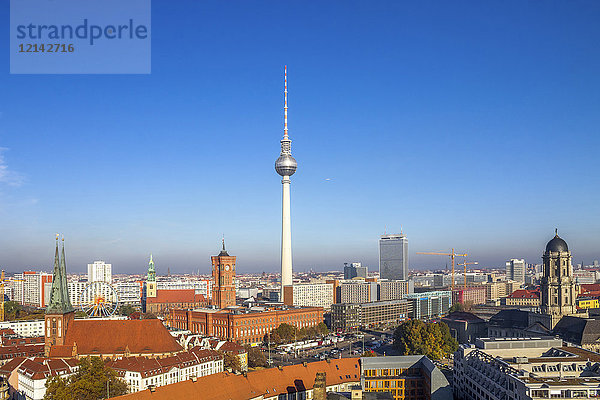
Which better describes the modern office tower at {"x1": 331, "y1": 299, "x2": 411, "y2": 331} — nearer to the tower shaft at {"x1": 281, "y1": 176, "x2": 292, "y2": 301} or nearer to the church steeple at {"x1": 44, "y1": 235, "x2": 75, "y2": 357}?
the tower shaft at {"x1": 281, "y1": 176, "x2": 292, "y2": 301}

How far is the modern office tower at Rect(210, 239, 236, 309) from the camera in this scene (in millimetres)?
149000

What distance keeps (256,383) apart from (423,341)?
4417 centimetres

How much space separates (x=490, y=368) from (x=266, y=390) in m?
25.9

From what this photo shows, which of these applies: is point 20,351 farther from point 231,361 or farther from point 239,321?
point 239,321

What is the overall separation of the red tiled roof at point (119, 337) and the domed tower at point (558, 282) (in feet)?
219

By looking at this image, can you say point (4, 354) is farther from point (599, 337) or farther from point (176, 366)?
point (599, 337)

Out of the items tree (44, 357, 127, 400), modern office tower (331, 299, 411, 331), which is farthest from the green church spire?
modern office tower (331, 299, 411, 331)

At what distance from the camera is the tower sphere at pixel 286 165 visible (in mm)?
189500

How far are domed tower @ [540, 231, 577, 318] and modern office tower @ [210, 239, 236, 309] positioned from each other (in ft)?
253

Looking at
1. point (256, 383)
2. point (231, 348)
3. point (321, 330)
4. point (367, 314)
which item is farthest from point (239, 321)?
point (256, 383)

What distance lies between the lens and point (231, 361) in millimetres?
92188

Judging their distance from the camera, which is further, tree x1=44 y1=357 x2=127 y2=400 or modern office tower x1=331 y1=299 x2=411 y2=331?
modern office tower x1=331 y1=299 x2=411 y2=331

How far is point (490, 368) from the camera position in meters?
62.3

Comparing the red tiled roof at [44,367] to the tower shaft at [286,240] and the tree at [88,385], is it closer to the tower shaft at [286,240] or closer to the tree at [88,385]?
the tree at [88,385]
